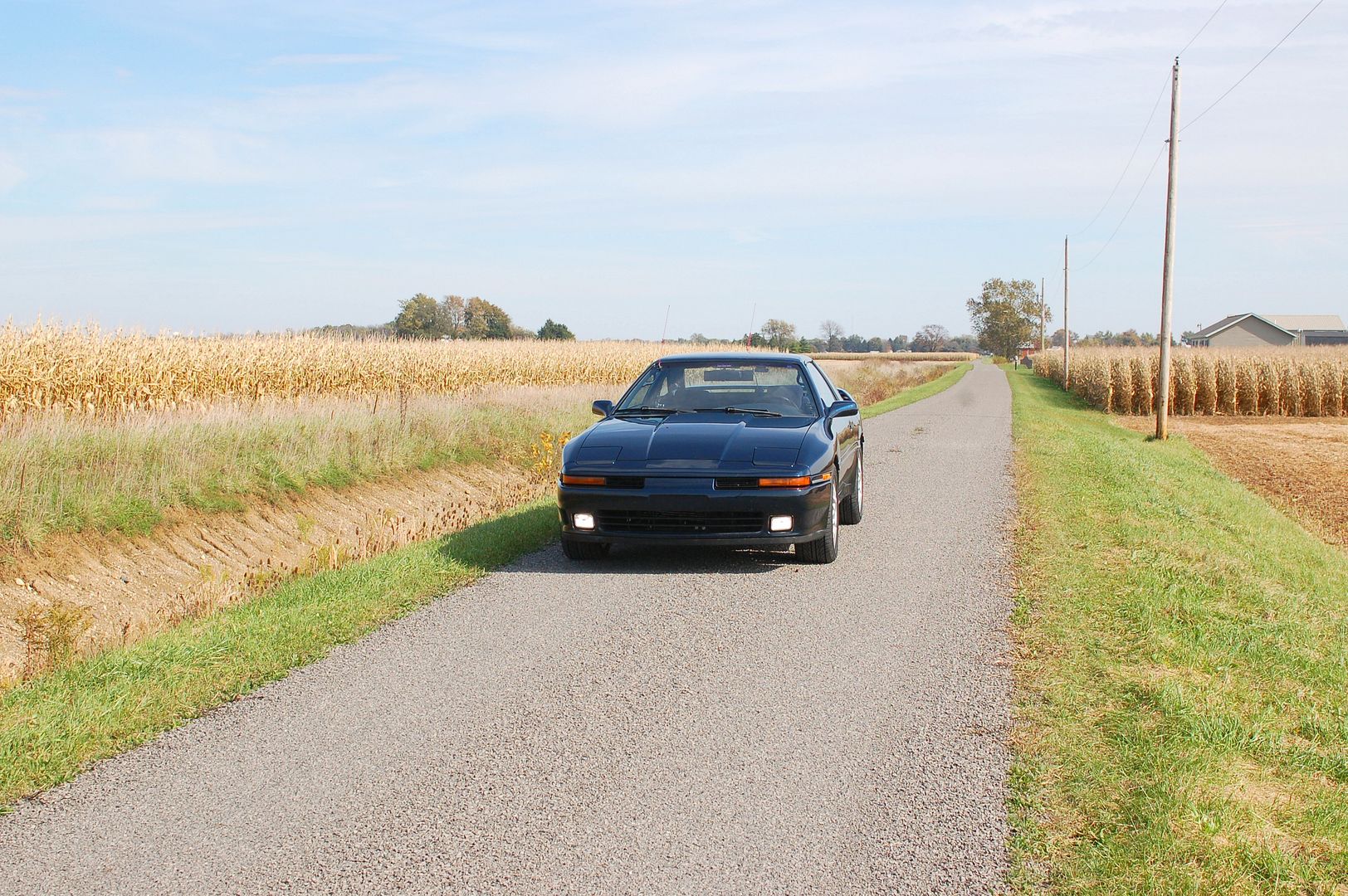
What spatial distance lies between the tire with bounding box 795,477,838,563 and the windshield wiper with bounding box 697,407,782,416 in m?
0.90

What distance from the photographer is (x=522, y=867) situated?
331cm

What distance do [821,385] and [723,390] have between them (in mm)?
1043

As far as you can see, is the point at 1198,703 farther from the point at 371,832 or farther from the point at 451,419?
the point at 451,419

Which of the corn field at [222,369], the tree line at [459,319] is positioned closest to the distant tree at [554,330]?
the tree line at [459,319]

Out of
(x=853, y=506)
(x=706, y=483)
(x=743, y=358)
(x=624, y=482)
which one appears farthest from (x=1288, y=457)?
(x=624, y=482)

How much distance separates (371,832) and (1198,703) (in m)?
3.77

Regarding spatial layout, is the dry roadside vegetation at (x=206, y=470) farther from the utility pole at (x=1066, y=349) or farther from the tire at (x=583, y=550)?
the utility pole at (x=1066, y=349)

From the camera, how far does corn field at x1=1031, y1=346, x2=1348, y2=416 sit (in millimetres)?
34000

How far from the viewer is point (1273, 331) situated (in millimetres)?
103688

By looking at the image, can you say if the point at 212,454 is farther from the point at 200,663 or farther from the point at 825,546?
the point at 825,546

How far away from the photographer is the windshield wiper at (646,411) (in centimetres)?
870

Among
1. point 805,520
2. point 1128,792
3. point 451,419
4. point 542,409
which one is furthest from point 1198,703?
point 542,409

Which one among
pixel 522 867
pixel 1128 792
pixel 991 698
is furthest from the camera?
pixel 991 698

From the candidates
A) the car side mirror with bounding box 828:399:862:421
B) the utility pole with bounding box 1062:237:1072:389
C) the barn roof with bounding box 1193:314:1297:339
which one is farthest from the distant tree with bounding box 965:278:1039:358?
the car side mirror with bounding box 828:399:862:421
